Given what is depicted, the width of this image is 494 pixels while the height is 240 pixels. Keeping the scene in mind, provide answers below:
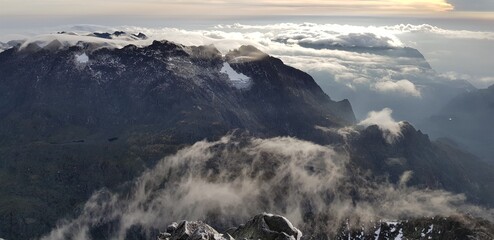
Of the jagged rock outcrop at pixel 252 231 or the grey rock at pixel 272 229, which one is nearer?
the jagged rock outcrop at pixel 252 231

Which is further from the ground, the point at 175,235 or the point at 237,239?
the point at 175,235

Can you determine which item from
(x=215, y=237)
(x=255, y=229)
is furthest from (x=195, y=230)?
(x=255, y=229)

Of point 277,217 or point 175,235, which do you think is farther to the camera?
point 277,217

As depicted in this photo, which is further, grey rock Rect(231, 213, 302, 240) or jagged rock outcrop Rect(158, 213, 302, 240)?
grey rock Rect(231, 213, 302, 240)

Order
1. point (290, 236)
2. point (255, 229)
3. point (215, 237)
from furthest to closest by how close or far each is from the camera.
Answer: point (255, 229) < point (290, 236) < point (215, 237)

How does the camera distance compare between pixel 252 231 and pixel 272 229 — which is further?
pixel 252 231

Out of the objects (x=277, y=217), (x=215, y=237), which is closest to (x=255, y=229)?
(x=277, y=217)

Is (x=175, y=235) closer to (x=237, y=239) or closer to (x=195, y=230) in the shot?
(x=195, y=230)

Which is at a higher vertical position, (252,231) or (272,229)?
(272,229)

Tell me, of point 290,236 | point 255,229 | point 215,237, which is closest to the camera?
point 215,237
